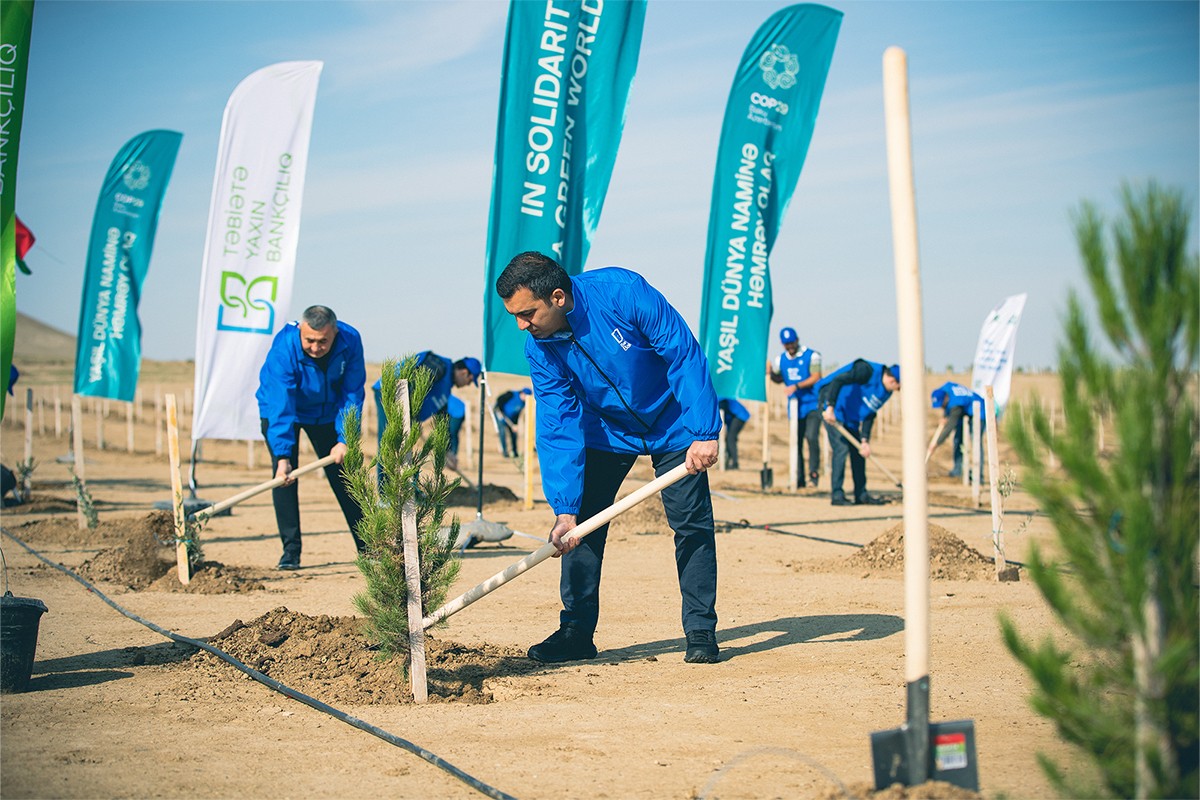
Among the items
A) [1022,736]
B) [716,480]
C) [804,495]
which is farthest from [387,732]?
[716,480]

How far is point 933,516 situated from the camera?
12.9 m

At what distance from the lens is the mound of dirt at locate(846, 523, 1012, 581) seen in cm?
815

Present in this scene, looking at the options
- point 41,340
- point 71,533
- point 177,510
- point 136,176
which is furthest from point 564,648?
point 41,340

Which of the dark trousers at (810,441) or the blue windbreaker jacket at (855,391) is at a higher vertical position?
the blue windbreaker jacket at (855,391)

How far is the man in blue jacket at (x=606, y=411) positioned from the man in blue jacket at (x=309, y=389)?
2.90 m

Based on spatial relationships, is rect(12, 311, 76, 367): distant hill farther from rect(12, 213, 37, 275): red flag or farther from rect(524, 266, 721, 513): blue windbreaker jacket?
rect(524, 266, 721, 513): blue windbreaker jacket

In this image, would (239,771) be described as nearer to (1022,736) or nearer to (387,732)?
(387,732)

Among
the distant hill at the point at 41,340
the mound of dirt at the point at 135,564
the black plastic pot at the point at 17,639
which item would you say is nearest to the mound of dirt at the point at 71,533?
the mound of dirt at the point at 135,564

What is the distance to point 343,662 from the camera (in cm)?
525

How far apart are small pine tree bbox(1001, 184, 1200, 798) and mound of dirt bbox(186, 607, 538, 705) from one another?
2.91 m

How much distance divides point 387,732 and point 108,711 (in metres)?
1.32

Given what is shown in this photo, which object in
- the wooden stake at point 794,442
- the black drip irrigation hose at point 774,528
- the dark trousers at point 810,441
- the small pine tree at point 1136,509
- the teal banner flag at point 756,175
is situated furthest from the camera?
the dark trousers at point 810,441

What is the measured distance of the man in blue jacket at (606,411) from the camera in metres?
5.12

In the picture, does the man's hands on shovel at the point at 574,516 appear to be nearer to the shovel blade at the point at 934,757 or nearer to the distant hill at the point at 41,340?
the shovel blade at the point at 934,757
